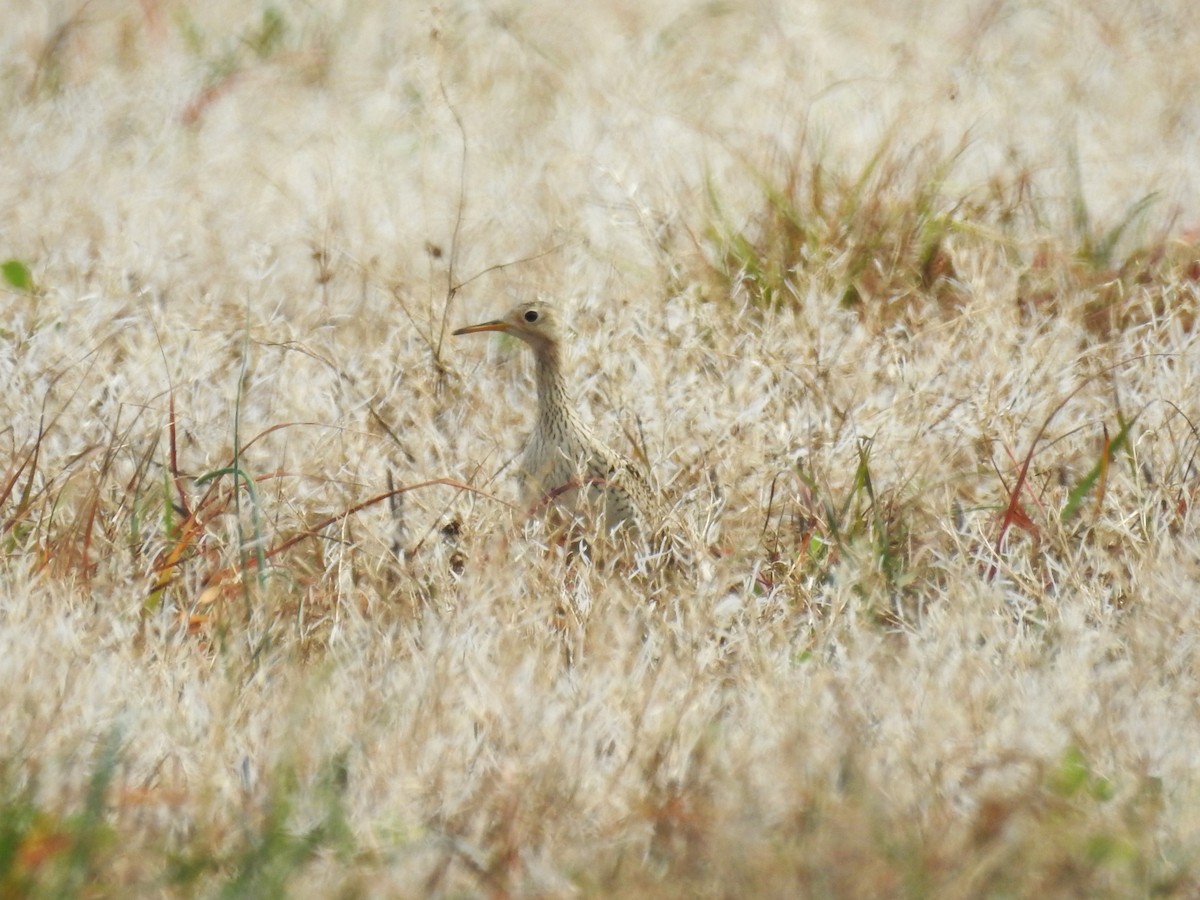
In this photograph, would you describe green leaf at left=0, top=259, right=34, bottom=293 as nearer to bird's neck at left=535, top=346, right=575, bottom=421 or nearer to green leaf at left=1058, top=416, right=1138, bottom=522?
bird's neck at left=535, top=346, right=575, bottom=421

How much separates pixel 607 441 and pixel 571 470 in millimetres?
292

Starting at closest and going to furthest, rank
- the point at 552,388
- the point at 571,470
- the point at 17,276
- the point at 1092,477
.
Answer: the point at 1092,477, the point at 571,470, the point at 552,388, the point at 17,276

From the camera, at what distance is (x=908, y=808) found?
2246 millimetres

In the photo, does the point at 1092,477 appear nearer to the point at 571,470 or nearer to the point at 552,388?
the point at 571,470

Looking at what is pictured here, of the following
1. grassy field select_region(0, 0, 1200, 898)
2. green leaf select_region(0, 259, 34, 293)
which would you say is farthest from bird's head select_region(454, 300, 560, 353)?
green leaf select_region(0, 259, 34, 293)

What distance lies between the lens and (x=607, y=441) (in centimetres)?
372

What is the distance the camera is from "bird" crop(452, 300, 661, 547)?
3.32 meters

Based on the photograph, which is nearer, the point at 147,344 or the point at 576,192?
the point at 147,344

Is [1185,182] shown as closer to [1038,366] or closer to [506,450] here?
[1038,366]

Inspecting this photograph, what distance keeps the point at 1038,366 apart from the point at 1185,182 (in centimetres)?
147

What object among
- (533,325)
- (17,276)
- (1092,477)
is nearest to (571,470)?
(533,325)

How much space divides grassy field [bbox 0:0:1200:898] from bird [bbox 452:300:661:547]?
10 centimetres

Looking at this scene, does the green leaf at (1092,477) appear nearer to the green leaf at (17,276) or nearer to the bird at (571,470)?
the bird at (571,470)

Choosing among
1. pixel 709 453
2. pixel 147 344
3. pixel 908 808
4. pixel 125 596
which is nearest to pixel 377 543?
pixel 125 596
